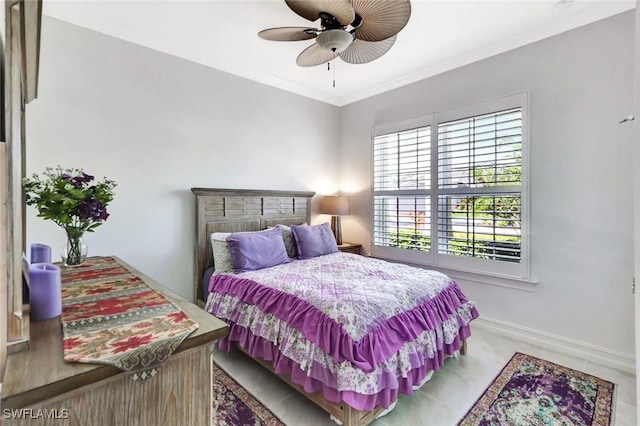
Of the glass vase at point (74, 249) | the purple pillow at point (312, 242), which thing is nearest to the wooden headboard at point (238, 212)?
the purple pillow at point (312, 242)

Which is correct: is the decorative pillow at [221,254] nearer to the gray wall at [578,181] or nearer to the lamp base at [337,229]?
the lamp base at [337,229]

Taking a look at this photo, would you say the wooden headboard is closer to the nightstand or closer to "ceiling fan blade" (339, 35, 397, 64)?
the nightstand

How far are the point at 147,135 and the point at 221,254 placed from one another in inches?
53.4

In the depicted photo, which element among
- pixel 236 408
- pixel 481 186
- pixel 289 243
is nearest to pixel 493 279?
pixel 481 186

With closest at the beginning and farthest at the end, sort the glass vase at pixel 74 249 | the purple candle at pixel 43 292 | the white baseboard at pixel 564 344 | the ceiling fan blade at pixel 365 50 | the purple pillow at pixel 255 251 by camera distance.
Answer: the purple candle at pixel 43 292 → the glass vase at pixel 74 249 → the ceiling fan blade at pixel 365 50 → the white baseboard at pixel 564 344 → the purple pillow at pixel 255 251

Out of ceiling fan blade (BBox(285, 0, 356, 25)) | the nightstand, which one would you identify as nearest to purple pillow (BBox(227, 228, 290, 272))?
the nightstand

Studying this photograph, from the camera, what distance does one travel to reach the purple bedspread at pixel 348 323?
163cm

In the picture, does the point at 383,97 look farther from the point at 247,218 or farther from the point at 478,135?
the point at 247,218

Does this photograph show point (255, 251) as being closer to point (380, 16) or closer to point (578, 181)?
point (380, 16)

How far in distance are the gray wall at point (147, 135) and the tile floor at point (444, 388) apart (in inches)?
52.0

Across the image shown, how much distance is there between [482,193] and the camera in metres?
3.03

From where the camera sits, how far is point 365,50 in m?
2.30

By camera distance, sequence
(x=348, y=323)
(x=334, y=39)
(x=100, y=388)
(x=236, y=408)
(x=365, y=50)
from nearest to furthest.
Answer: (x=100, y=388), (x=348, y=323), (x=236, y=408), (x=334, y=39), (x=365, y=50)

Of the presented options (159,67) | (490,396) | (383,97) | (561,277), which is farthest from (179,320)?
(383,97)
